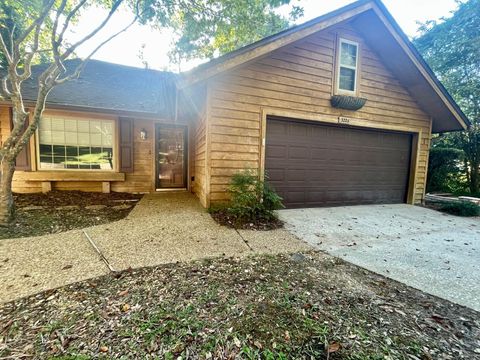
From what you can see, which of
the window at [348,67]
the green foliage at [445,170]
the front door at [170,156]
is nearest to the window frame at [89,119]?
the front door at [170,156]

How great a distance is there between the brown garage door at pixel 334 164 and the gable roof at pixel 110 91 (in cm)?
280

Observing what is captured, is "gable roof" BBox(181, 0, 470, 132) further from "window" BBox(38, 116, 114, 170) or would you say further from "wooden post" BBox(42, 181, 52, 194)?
"wooden post" BBox(42, 181, 52, 194)

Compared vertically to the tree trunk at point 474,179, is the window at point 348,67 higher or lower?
higher

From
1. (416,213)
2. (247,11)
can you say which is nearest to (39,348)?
(416,213)

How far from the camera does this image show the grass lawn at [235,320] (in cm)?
146

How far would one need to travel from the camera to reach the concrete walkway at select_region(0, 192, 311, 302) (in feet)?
7.40

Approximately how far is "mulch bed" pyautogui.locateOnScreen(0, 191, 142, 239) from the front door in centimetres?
106

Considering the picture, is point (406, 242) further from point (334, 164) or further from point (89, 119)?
point (89, 119)

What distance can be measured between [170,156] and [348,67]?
549 centimetres

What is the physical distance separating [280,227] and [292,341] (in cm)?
260

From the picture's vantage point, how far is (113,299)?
1.92 metres

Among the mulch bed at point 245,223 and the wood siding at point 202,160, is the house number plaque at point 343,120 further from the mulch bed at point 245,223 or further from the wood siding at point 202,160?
the wood siding at point 202,160

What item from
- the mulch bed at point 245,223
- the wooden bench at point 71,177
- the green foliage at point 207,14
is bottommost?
the mulch bed at point 245,223

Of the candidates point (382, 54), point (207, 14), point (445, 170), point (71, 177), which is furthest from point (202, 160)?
point (445, 170)
